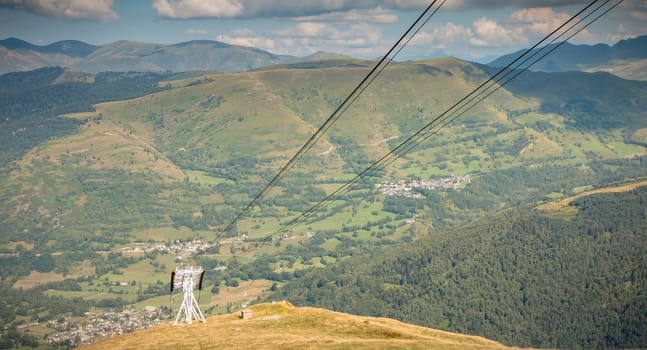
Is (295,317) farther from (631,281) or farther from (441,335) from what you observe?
(631,281)

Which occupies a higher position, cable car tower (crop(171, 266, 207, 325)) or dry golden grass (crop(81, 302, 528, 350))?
cable car tower (crop(171, 266, 207, 325))

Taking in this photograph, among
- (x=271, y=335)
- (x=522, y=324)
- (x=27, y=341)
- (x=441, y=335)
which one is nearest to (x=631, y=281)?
(x=522, y=324)

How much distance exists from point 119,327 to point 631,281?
153643 mm

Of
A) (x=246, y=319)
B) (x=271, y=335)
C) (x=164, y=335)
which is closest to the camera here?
(x=271, y=335)

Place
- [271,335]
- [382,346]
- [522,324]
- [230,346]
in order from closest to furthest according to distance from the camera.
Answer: [382,346]
[230,346]
[271,335]
[522,324]

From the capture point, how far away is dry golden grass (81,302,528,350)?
57.8 m

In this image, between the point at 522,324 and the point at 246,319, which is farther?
the point at 522,324

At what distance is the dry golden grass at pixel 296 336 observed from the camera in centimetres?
5781

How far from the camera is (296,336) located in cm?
6419

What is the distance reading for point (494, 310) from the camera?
652 feet

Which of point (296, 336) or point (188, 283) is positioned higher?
point (188, 283)

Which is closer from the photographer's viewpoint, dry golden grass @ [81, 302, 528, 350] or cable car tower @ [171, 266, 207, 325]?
dry golden grass @ [81, 302, 528, 350]

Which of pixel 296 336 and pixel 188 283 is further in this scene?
pixel 188 283

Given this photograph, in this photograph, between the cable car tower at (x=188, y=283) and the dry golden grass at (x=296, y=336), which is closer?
the dry golden grass at (x=296, y=336)
